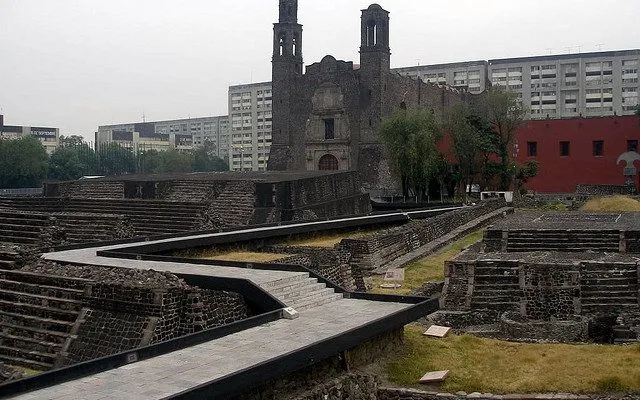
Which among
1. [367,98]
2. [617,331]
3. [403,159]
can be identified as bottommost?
[617,331]

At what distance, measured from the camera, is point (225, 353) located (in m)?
7.97

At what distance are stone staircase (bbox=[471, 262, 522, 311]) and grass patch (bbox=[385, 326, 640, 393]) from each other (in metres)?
3.68

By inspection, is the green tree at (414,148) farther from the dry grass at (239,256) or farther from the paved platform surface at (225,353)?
the paved platform surface at (225,353)

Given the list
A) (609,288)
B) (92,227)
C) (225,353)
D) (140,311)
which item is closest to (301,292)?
(140,311)

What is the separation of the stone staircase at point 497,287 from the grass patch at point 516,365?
3.68 meters

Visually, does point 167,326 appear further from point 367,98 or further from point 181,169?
point 181,169

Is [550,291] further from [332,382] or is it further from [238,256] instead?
[332,382]

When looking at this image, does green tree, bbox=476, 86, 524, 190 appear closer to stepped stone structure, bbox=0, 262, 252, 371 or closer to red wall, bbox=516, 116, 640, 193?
red wall, bbox=516, 116, 640, 193

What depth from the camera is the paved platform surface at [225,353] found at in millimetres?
6742

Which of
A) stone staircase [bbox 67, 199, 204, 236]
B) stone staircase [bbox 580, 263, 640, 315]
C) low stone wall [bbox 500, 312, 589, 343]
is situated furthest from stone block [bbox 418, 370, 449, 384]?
stone staircase [bbox 67, 199, 204, 236]

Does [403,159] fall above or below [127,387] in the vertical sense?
above

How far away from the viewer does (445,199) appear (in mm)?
39250

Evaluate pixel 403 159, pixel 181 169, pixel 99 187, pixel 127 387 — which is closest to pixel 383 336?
pixel 127 387

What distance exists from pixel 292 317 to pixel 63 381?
11.5 feet
